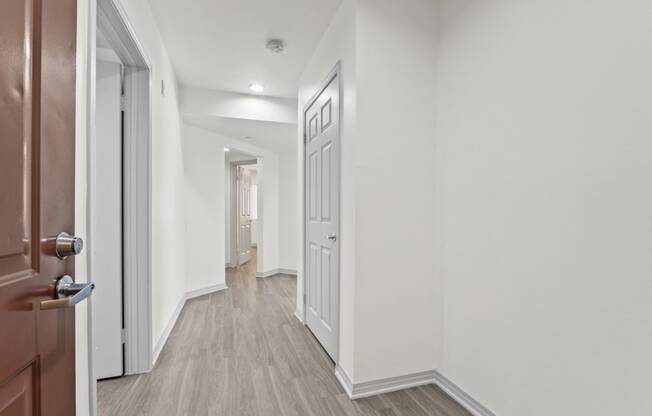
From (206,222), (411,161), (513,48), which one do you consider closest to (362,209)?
(411,161)

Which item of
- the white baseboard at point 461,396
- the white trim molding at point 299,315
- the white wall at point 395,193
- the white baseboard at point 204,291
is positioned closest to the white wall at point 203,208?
the white baseboard at point 204,291

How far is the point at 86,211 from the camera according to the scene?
1.12 m

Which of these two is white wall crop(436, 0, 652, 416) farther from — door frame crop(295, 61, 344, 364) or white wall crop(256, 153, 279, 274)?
white wall crop(256, 153, 279, 274)

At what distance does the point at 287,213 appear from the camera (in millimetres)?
5066

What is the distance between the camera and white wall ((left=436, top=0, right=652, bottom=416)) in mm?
1011

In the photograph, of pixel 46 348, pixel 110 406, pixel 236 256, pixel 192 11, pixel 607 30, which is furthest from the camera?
pixel 236 256

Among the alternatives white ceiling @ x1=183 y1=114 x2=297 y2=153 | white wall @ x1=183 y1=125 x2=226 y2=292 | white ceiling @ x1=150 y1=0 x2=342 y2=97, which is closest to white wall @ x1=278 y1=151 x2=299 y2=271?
white ceiling @ x1=183 y1=114 x2=297 y2=153

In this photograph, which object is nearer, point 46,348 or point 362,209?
point 46,348

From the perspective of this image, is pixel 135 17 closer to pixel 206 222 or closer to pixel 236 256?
pixel 206 222

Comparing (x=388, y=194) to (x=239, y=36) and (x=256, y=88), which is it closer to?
(x=239, y=36)

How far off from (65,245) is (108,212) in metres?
1.39

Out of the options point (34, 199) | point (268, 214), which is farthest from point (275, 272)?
point (34, 199)

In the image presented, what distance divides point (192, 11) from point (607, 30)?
234cm

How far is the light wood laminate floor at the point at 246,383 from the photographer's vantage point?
163 centimetres
